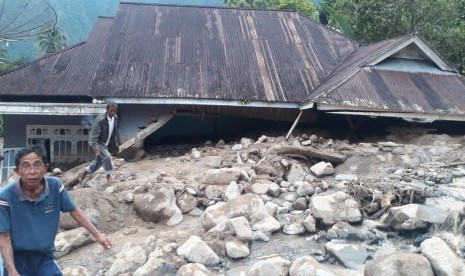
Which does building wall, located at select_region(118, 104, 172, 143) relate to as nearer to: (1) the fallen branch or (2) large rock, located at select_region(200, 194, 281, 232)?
(1) the fallen branch

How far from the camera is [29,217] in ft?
9.62

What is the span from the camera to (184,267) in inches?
176

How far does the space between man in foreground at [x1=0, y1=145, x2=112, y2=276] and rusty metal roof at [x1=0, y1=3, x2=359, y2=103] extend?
6.90 metres

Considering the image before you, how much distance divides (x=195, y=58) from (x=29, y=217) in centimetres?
873

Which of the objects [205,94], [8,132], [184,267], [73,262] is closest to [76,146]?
[8,132]

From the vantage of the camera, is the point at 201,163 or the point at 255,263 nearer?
the point at 255,263

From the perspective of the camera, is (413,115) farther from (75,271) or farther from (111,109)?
(75,271)

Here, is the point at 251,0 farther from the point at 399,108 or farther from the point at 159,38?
the point at 399,108

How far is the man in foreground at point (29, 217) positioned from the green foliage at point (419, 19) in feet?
41.8

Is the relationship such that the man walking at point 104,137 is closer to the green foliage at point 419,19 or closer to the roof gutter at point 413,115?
the roof gutter at point 413,115

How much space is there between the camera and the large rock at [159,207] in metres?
5.91

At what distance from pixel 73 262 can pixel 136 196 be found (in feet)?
4.83

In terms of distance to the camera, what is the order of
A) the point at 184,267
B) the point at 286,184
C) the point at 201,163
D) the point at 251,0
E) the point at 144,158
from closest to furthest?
the point at 184,267, the point at 286,184, the point at 201,163, the point at 144,158, the point at 251,0

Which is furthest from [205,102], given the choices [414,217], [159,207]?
[414,217]
